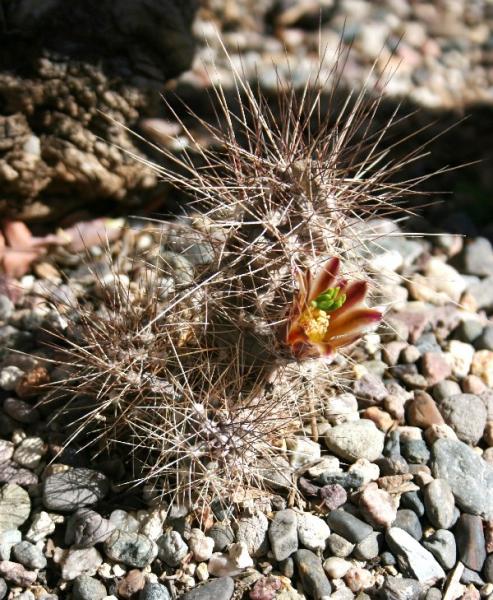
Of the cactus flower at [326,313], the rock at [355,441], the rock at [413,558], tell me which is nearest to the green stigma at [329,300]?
the cactus flower at [326,313]

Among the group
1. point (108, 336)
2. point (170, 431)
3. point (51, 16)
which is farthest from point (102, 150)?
point (170, 431)

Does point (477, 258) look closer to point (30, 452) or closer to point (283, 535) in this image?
point (283, 535)

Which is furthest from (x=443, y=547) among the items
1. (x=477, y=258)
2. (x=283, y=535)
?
(x=477, y=258)

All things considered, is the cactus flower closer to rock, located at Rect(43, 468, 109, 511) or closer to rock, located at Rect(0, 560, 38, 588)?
rock, located at Rect(43, 468, 109, 511)

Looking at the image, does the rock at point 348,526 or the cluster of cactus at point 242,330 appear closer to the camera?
the cluster of cactus at point 242,330

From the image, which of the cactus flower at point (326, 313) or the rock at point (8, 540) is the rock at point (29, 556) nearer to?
the rock at point (8, 540)

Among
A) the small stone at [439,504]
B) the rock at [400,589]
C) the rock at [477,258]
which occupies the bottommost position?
the rock at [400,589]
